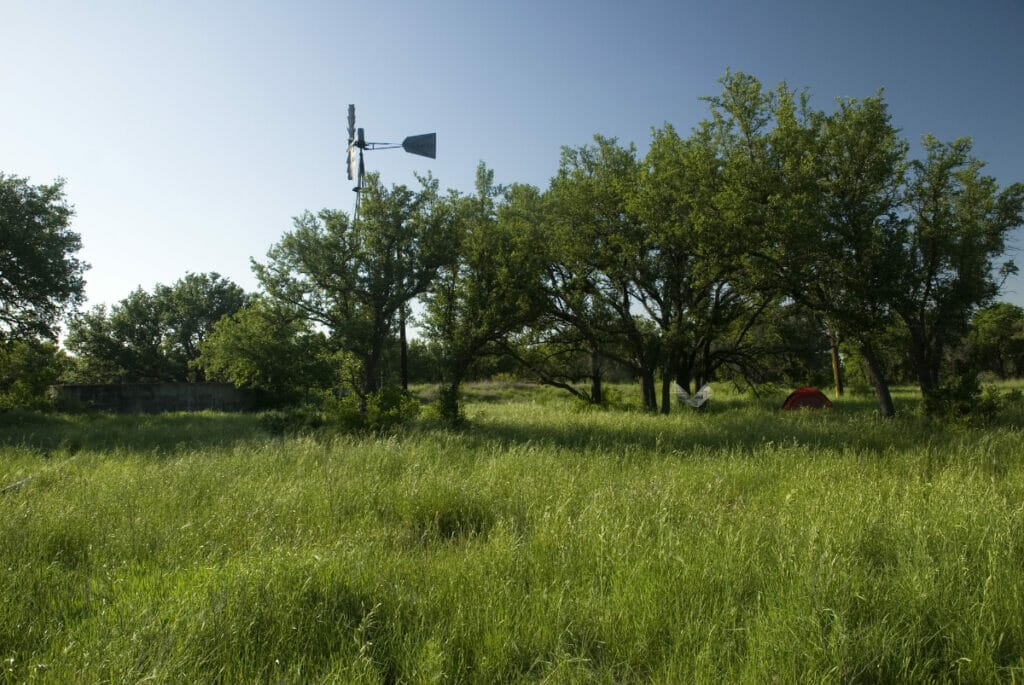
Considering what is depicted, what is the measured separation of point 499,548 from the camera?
4207 millimetres

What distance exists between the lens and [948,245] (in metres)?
14.7

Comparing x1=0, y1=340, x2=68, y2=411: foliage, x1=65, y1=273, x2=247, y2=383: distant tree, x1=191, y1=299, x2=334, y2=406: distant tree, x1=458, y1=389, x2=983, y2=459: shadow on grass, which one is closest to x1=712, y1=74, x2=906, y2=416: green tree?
x1=458, y1=389, x2=983, y2=459: shadow on grass

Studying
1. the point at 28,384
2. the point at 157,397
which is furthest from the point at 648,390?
the point at 157,397

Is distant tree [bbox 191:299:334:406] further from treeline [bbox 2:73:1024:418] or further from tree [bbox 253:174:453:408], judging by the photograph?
tree [bbox 253:174:453:408]

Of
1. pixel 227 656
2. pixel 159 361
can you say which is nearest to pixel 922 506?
pixel 227 656

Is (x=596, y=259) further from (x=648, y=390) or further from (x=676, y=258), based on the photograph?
(x=648, y=390)

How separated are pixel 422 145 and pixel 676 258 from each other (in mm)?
10213

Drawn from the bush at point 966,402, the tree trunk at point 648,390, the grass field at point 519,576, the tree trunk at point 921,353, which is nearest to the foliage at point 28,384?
the grass field at point 519,576

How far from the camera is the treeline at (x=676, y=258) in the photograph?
1433 cm

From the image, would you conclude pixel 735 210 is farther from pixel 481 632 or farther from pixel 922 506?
pixel 481 632

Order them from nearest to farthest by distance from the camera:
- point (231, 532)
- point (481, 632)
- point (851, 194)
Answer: point (481, 632) → point (231, 532) → point (851, 194)

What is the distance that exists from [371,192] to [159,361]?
49.1m

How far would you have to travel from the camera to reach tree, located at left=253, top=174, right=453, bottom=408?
1698cm

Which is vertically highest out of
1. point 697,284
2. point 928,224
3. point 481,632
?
point 928,224
